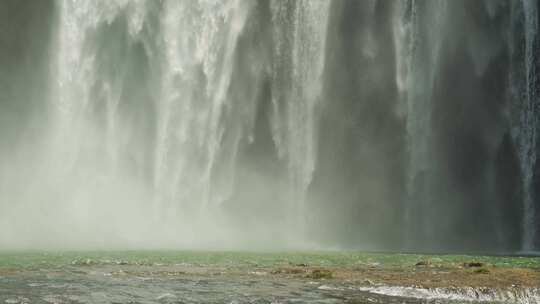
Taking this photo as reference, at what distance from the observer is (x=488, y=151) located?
5031 centimetres

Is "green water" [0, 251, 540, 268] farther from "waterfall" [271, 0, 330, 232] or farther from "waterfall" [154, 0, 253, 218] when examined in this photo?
"waterfall" [271, 0, 330, 232]

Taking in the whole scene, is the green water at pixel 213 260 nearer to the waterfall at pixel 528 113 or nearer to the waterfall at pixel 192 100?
the waterfall at pixel 528 113

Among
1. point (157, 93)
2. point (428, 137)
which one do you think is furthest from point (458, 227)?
point (157, 93)

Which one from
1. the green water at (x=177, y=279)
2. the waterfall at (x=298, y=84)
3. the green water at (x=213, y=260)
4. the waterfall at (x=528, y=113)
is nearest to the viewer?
the green water at (x=177, y=279)

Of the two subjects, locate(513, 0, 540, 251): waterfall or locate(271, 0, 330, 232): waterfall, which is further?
locate(271, 0, 330, 232): waterfall

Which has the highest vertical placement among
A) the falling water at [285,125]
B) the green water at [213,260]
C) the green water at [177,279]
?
the falling water at [285,125]

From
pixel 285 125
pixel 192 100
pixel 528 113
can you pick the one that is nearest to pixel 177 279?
pixel 192 100

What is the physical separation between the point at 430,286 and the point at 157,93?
38260 millimetres

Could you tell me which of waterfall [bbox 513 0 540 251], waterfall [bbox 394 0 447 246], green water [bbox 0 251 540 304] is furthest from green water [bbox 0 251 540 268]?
waterfall [bbox 394 0 447 246]

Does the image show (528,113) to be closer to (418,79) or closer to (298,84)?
(418,79)

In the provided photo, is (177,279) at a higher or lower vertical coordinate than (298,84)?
lower

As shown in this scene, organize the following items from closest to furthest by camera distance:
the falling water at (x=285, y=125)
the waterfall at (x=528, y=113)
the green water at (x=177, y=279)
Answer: the green water at (x=177, y=279) < the waterfall at (x=528, y=113) < the falling water at (x=285, y=125)

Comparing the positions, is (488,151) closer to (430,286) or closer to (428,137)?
(428,137)

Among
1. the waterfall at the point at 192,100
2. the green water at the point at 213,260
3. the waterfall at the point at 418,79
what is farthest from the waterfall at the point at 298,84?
the green water at the point at 213,260
